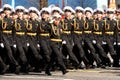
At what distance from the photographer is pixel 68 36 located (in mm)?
16625

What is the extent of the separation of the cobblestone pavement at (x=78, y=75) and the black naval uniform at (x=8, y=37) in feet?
1.71

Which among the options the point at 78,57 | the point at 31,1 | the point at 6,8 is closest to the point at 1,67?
the point at 6,8

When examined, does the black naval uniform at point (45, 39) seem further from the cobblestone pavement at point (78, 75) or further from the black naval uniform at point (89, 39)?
the black naval uniform at point (89, 39)

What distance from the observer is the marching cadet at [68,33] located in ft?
→ 53.7

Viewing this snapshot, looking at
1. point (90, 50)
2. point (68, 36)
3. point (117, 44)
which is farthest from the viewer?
point (117, 44)

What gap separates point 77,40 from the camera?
16797mm

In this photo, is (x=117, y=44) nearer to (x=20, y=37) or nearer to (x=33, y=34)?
(x=33, y=34)

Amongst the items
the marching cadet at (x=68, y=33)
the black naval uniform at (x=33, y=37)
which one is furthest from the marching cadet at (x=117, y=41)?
the black naval uniform at (x=33, y=37)

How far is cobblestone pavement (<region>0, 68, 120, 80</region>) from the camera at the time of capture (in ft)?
Result: 46.8

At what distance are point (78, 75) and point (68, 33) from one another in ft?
6.38

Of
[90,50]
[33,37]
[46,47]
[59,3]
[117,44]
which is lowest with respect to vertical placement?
[90,50]

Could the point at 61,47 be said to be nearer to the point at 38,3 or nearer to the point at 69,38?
the point at 69,38

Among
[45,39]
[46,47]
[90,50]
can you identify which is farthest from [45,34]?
[90,50]

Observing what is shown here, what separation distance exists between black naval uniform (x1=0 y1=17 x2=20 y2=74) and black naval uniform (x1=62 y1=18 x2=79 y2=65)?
166cm
